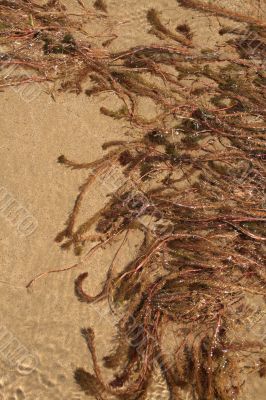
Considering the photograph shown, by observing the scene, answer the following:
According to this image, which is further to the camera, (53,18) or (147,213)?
(53,18)

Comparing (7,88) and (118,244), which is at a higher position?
(7,88)

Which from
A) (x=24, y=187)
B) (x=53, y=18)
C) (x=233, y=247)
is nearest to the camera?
(x=233, y=247)

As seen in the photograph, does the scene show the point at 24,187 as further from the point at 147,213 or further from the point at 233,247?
the point at 233,247

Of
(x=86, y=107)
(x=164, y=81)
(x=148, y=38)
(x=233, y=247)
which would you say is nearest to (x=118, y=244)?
(x=233, y=247)

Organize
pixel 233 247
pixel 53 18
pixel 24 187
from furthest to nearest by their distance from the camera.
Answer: pixel 53 18 < pixel 24 187 < pixel 233 247

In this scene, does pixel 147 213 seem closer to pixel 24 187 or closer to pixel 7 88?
pixel 24 187

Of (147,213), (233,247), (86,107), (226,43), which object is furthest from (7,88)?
(233,247)

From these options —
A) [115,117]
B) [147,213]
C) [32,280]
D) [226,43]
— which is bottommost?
[32,280]
